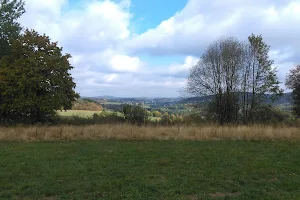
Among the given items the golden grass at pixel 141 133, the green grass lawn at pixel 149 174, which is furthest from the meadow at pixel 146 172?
the golden grass at pixel 141 133

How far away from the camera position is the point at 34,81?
20812 mm

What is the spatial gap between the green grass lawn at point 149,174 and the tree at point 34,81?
852 cm

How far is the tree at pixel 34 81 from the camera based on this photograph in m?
20.7

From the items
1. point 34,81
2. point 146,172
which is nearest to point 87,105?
point 34,81

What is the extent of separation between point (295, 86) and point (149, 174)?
32.3 m

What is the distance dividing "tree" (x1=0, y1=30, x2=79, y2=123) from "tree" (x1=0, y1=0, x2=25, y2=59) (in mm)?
3020

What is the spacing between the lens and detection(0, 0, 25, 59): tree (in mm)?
24953

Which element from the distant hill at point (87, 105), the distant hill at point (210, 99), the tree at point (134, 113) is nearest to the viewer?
the tree at point (134, 113)

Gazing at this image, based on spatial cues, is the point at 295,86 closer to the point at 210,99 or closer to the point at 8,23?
the point at 210,99

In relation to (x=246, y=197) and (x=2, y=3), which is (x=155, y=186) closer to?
(x=246, y=197)

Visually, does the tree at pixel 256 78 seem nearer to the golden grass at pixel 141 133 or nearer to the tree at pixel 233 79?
the tree at pixel 233 79

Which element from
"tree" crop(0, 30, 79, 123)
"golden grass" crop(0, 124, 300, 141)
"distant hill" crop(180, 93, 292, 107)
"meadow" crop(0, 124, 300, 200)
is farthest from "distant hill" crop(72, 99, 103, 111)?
"meadow" crop(0, 124, 300, 200)

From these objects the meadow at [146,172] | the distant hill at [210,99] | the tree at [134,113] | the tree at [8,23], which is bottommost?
the meadow at [146,172]

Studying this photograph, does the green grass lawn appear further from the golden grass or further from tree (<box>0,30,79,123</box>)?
tree (<box>0,30,79,123</box>)
